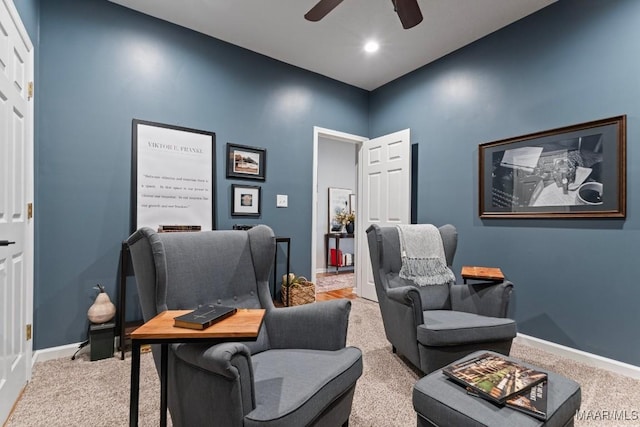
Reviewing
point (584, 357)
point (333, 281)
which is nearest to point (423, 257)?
point (584, 357)

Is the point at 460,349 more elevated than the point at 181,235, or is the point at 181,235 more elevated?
the point at 181,235

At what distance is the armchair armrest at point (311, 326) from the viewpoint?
156cm

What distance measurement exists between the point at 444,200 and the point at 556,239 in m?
1.11

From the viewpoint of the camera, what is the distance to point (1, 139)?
5.22 ft

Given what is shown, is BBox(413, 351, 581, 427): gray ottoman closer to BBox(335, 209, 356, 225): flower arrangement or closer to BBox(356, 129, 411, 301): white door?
BBox(356, 129, 411, 301): white door

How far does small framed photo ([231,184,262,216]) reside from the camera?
3.25 m

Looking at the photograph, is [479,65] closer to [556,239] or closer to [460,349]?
[556,239]

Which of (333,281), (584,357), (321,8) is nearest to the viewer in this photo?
(321,8)

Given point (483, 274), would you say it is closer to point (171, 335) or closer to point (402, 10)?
point (402, 10)

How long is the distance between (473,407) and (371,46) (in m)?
3.28

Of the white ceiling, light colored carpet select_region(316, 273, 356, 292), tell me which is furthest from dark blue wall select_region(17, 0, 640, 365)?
light colored carpet select_region(316, 273, 356, 292)

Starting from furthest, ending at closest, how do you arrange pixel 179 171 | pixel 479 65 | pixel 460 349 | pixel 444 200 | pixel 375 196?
pixel 375 196 < pixel 444 200 < pixel 479 65 < pixel 179 171 < pixel 460 349

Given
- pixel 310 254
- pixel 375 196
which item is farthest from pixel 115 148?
pixel 375 196

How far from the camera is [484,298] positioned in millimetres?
2289
